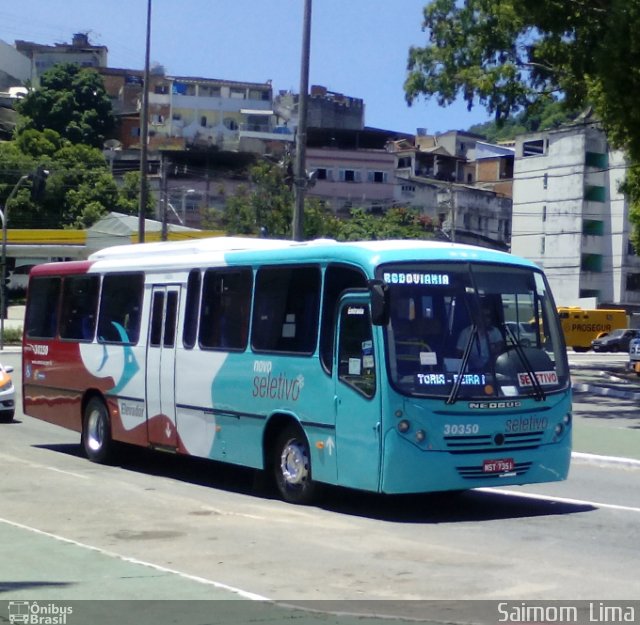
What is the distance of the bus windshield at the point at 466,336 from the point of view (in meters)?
11.2

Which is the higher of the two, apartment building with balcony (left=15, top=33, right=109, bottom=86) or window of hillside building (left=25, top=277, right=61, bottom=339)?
apartment building with balcony (left=15, top=33, right=109, bottom=86)

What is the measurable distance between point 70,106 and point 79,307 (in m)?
77.7

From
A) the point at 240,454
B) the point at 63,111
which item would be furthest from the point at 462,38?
the point at 63,111

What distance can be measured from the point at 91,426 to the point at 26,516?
522 cm

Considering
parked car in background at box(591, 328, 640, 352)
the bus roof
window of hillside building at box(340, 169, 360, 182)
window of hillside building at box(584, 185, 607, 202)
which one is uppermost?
window of hillside building at box(340, 169, 360, 182)

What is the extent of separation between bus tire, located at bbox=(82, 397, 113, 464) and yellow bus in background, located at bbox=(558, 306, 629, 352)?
5546 centimetres

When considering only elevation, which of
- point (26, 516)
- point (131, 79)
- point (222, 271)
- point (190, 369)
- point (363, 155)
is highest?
point (131, 79)

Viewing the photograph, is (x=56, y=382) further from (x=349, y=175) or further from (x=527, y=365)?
(x=349, y=175)

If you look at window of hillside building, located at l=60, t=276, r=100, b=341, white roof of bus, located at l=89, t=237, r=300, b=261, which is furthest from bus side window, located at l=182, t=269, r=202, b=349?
window of hillside building, located at l=60, t=276, r=100, b=341

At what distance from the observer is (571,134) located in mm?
77125

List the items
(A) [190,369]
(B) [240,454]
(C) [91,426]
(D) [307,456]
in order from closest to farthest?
1. (D) [307,456]
2. (B) [240,454]
3. (A) [190,369]
4. (C) [91,426]

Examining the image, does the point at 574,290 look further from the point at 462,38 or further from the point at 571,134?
the point at 462,38

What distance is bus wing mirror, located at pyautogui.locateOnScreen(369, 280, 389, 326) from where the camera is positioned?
11.0 metres

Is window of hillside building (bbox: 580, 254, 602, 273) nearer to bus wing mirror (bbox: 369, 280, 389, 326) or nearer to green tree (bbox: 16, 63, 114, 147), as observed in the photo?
green tree (bbox: 16, 63, 114, 147)
